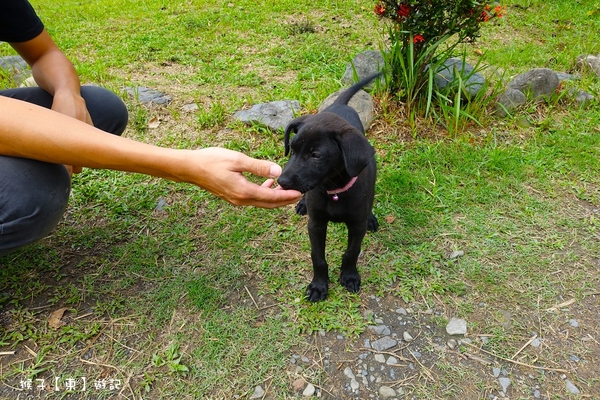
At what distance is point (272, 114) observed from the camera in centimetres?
395

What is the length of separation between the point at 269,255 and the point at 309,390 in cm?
99

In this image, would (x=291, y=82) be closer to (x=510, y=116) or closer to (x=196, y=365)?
(x=510, y=116)

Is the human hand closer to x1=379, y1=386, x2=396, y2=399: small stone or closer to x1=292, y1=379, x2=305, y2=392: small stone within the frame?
x1=292, y1=379, x2=305, y2=392: small stone

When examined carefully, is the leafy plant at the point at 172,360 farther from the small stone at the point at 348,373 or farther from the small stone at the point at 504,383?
the small stone at the point at 504,383

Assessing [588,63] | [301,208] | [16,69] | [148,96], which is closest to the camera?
[301,208]

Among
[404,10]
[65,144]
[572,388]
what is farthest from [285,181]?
[404,10]

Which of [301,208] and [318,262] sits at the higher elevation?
[318,262]

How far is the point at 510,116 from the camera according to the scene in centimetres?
394

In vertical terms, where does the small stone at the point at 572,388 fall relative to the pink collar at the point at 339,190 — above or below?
below

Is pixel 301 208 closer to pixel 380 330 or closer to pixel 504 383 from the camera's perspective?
pixel 380 330

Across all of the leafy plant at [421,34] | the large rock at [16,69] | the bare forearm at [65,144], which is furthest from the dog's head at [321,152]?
the large rock at [16,69]

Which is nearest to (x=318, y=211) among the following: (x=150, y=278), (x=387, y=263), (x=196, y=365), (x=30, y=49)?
(x=387, y=263)

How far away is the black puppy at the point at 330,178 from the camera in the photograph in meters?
1.98

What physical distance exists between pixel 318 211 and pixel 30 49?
2.10m
